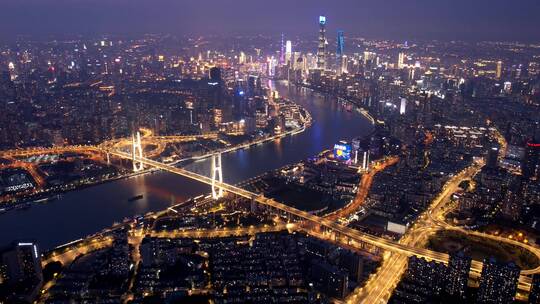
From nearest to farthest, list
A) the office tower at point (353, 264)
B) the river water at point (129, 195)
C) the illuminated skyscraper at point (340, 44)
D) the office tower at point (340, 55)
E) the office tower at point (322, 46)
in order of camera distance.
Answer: the office tower at point (353, 264), the river water at point (129, 195), the office tower at point (322, 46), the office tower at point (340, 55), the illuminated skyscraper at point (340, 44)

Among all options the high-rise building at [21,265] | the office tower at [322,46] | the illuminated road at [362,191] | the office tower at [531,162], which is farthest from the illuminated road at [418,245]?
the office tower at [322,46]

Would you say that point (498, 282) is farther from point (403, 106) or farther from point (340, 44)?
point (340, 44)

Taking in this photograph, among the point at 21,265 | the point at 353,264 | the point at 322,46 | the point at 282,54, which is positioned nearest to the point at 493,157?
the point at 353,264

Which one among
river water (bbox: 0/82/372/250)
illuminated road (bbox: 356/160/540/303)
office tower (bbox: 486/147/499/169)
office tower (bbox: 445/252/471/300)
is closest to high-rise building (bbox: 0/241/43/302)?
river water (bbox: 0/82/372/250)

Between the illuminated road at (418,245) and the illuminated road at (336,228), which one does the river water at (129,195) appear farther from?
the illuminated road at (418,245)

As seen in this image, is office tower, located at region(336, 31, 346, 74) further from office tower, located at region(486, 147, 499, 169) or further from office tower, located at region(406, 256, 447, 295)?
office tower, located at region(406, 256, 447, 295)

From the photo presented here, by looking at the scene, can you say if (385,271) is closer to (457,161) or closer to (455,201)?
(455,201)
